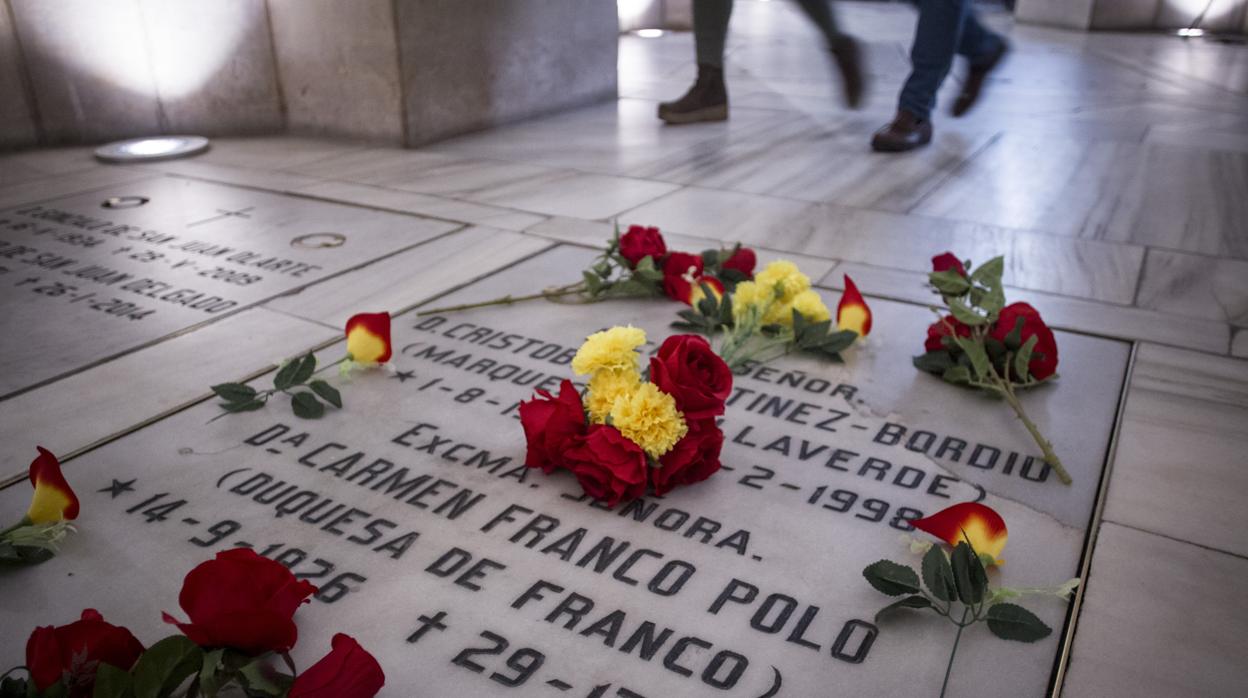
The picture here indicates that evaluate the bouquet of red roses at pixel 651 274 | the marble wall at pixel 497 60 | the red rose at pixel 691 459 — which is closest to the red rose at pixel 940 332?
the bouquet of red roses at pixel 651 274

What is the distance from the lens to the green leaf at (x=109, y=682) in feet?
3.40

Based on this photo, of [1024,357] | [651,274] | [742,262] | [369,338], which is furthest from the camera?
[742,262]

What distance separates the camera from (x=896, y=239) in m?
2.98

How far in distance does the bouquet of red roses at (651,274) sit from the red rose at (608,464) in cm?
81

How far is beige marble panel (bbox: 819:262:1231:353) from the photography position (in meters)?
2.27

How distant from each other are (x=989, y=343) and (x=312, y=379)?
4.59 ft

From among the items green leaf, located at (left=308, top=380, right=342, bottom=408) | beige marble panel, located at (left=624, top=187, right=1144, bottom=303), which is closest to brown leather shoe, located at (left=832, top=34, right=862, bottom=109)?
beige marble panel, located at (left=624, top=187, right=1144, bottom=303)

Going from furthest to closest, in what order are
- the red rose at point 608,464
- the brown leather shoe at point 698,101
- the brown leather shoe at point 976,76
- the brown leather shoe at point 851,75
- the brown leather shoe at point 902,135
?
the brown leather shoe at point 851,75
the brown leather shoe at point 976,76
the brown leather shoe at point 698,101
the brown leather shoe at point 902,135
the red rose at point 608,464

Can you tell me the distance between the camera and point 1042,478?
166 cm

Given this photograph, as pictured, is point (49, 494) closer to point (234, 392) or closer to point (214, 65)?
point (234, 392)

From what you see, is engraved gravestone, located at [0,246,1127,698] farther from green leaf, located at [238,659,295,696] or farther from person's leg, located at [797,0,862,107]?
person's leg, located at [797,0,862,107]

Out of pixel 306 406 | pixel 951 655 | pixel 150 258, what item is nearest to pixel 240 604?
pixel 306 406

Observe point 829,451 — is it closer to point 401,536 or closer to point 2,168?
point 401,536

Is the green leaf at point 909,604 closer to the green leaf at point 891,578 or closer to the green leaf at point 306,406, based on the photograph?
the green leaf at point 891,578
